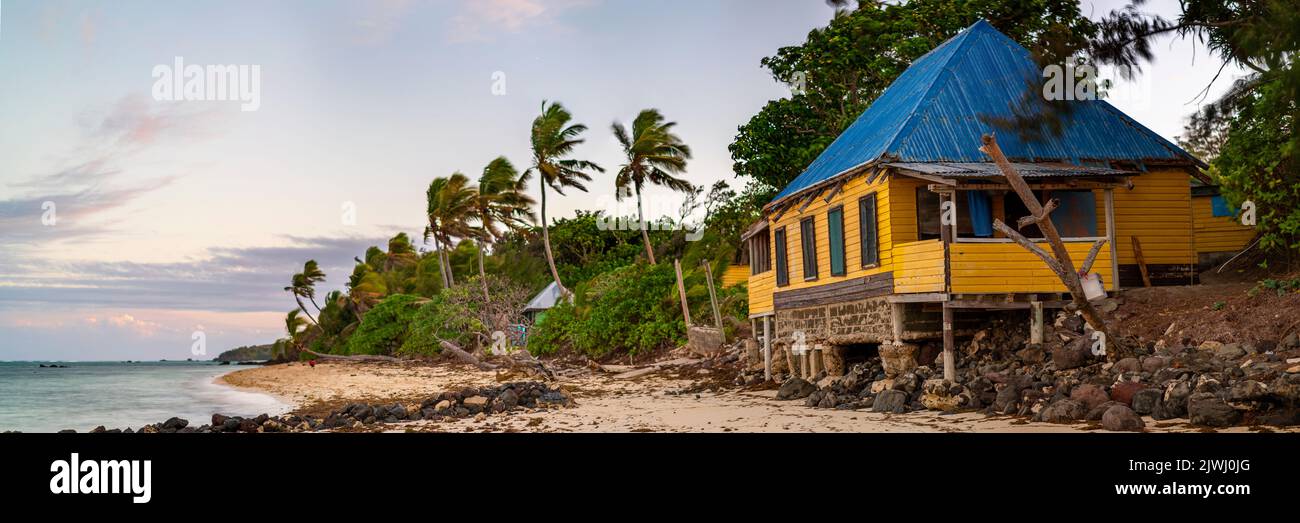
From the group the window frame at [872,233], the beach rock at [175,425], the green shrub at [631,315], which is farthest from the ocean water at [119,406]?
the window frame at [872,233]

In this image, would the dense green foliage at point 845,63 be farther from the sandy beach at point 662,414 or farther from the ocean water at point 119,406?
the ocean water at point 119,406

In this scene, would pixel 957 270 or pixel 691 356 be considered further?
pixel 691 356

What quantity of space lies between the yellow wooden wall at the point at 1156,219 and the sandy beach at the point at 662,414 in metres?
6.24

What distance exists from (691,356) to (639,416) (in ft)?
34.1

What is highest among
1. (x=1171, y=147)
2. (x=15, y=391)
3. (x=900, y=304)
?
(x=1171, y=147)

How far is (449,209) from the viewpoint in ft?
147

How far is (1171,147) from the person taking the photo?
18031 mm

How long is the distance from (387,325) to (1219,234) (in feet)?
115

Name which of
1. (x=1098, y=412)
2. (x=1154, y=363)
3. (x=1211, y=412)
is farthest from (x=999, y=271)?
(x=1211, y=412)

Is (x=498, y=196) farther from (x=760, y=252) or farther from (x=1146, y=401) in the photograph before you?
(x=1146, y=401)

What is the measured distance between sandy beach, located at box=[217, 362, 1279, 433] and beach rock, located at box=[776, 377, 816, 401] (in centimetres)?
25
